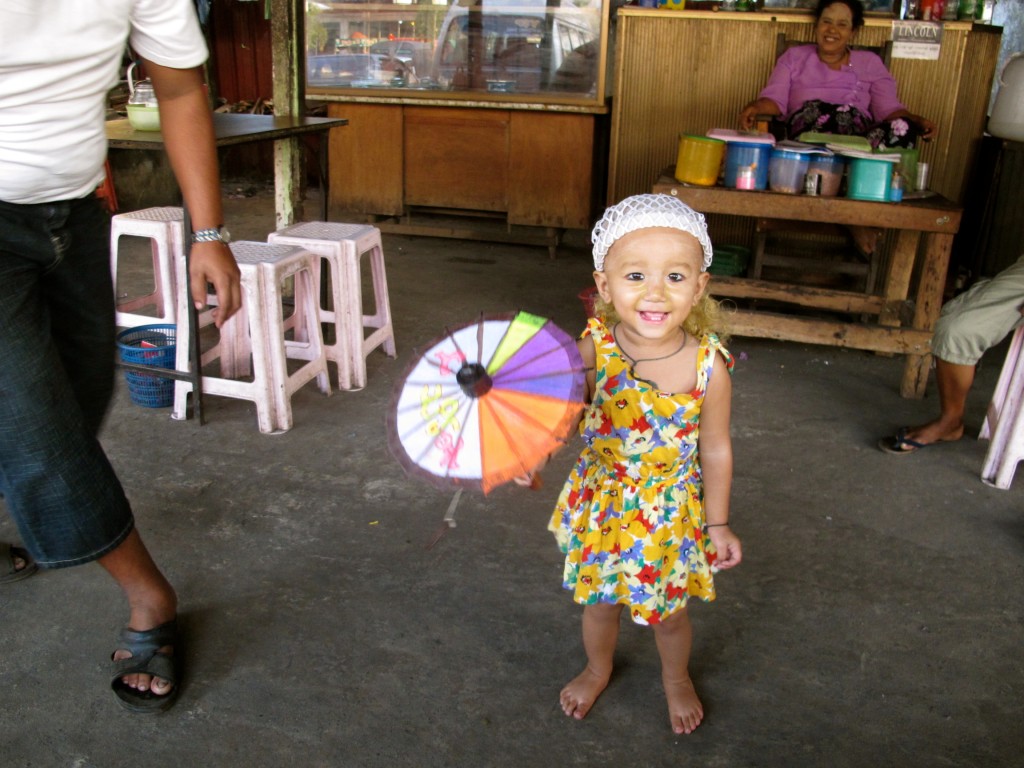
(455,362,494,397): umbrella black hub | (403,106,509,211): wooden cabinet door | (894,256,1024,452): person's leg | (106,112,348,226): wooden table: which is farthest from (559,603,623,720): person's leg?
(403,106,509,211): wooden cabinet door

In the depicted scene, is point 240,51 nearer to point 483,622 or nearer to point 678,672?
point 483,622

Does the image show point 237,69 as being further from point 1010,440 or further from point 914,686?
point 914,686

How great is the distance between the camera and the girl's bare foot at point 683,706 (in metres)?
1.92

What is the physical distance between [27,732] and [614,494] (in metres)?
1.35

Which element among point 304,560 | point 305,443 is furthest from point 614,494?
point 305,443

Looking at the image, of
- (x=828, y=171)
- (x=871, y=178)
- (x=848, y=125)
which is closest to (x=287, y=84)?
(x=828, y=171)

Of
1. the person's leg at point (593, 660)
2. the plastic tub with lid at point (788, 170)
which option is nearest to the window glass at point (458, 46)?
the plastic tub with lid at point (788, 170)

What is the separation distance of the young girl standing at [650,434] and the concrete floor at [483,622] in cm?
37

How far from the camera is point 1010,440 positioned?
303 centimetres

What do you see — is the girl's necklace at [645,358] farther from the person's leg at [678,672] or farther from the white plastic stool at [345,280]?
the white plastic stool at [345,280]

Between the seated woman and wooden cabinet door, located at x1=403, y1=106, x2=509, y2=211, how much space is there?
1978mm

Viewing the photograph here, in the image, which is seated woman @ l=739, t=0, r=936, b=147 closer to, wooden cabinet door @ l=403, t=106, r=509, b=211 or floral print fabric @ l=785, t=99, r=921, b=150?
floral print fabric @ l=785, t=99, r=921, b=150

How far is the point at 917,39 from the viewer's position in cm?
520

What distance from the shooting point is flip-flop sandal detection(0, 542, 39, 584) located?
7.74 feet
